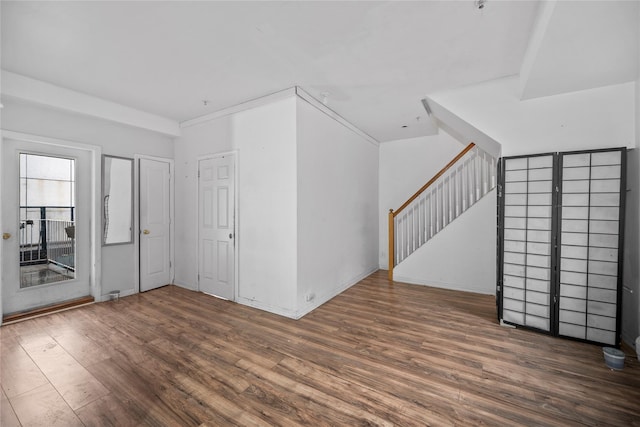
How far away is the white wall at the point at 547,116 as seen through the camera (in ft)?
8.44

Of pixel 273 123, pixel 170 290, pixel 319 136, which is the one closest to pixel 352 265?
pixel 319 136

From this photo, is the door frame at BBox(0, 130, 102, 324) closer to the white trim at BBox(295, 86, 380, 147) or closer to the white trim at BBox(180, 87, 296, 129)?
the white trim at BBox(180, 87, 296, 129)

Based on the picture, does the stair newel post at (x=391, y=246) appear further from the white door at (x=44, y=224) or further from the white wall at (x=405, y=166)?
the white door at (x=44, y=224)

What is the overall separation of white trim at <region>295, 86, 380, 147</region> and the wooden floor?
9.20ft

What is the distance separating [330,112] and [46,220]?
4.11 metres

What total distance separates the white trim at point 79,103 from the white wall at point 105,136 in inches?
8.8

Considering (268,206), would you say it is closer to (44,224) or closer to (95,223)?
(95,223)

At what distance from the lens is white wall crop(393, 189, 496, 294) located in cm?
414

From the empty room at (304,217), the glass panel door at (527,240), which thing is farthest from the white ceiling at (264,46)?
the glass panel door at (527,240)

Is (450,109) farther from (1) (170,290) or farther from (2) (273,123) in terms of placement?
(1) (170,290)

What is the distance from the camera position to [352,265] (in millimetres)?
4668

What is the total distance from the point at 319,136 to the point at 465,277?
330 cm

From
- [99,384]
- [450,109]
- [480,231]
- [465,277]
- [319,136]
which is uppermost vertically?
[450,109]

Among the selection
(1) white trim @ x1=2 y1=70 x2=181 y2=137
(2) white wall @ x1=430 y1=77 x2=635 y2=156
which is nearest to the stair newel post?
(2) white wall @ x1=430 y1=77 x2=635 y2=156
